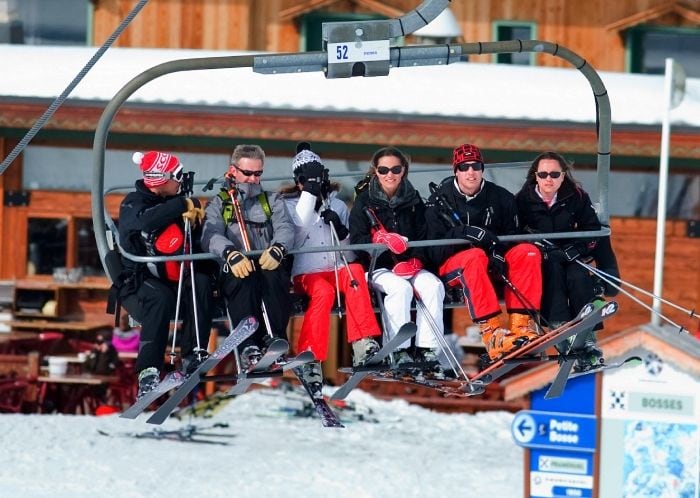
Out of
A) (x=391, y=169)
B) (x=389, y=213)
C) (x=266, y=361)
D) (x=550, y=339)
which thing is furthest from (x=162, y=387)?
(x=550, y=339)

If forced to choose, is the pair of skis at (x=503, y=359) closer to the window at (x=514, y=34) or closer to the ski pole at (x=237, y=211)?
the ski pole at (x=237, y=211)

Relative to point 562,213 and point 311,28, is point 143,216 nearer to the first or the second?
point 562,213

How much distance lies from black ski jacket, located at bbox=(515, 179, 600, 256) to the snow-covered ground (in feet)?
38.9

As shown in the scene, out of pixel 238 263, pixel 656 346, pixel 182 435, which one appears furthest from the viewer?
pixel 182 435

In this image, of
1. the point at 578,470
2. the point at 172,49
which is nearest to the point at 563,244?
the point at 578,470

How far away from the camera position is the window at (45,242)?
2438 cm

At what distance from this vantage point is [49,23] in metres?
26.5

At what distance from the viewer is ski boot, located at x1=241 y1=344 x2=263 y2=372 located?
11.1 meters

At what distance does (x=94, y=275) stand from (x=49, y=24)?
416 cm

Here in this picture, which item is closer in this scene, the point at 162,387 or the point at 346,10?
the point at 162,387

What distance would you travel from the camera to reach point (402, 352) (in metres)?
11.4

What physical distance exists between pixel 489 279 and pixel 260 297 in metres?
1.35

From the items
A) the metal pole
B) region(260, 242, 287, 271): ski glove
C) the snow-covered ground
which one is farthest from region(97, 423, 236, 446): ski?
region(260, 242, 287, 271): ski glove

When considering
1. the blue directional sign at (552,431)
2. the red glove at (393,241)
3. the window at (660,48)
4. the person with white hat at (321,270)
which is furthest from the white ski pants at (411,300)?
the window at (660,48)
